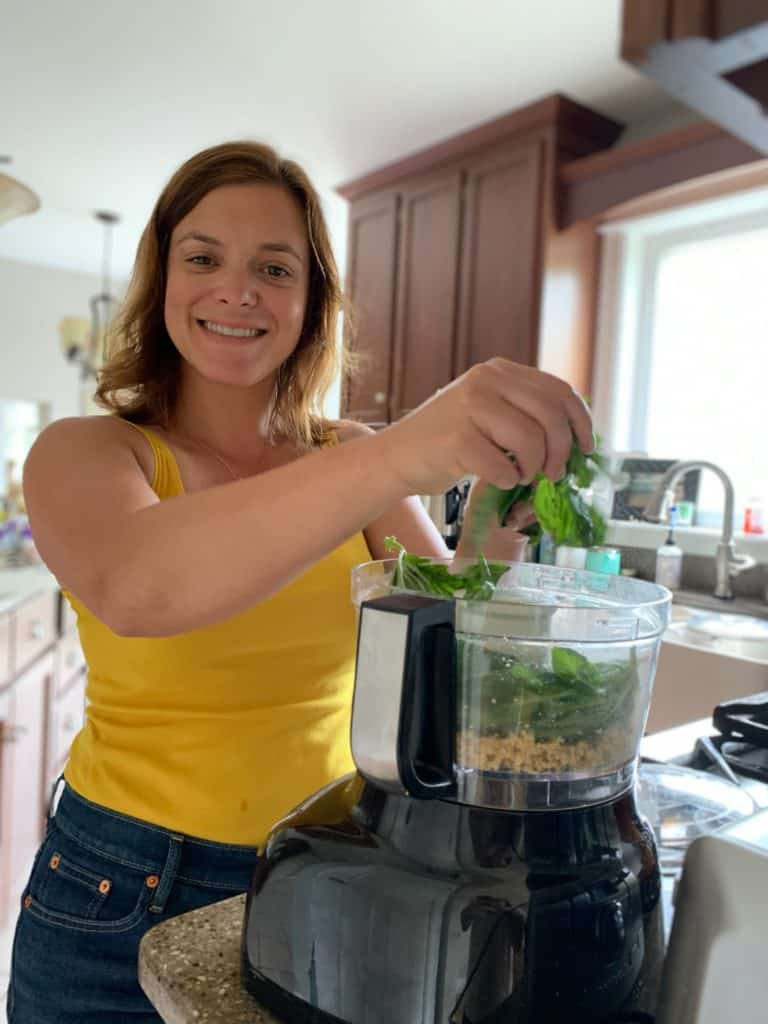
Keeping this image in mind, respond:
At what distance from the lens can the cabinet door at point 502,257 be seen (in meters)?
2.79

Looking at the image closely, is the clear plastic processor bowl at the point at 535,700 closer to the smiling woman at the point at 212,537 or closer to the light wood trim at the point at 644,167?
the smiling woman at the point at 212,537

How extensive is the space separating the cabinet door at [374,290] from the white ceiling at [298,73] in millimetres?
183

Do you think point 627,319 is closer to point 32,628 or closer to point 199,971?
point 32,628

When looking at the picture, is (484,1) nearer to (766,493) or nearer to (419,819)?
(766,493)

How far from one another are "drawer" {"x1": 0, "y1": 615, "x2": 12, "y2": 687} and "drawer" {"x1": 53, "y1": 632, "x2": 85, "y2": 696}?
1.52 feet

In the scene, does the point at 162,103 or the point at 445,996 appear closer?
the point at 445,996

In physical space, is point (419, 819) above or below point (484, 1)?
below

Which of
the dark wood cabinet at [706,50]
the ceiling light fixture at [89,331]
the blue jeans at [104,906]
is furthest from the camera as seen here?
the ceiling light fixture at [89,331]

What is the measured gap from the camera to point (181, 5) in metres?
2.24

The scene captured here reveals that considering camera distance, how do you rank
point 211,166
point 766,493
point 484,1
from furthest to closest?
point 766,493, point 484,1, point 211,166

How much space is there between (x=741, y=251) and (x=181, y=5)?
1837mm

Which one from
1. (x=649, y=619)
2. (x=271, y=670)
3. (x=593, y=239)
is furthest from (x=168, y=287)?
(x=593, y=239)

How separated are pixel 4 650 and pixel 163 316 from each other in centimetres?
155

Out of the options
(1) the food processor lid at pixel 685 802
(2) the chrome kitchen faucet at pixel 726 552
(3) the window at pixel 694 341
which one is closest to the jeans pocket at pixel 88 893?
(1) the food processor lid at pixel 685 802
